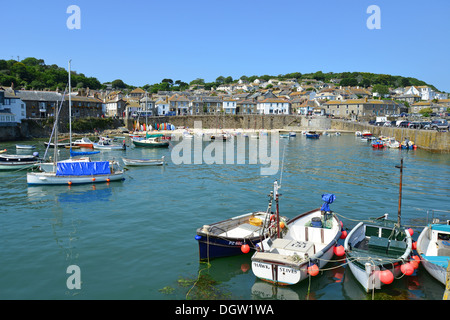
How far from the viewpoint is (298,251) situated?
16672 mm

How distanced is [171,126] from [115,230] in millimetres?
101142

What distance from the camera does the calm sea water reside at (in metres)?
15.9

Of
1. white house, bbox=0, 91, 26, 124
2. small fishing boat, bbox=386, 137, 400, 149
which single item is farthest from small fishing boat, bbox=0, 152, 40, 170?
small fishing boat, bbox=386, 137, 400, 149

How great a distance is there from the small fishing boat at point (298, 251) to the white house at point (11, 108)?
8509 cm

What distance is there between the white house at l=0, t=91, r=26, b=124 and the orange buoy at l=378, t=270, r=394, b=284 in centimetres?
9010

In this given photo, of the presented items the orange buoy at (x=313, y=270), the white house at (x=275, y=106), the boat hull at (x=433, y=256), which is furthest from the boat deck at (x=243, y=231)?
the white house at (x=275, y=106)

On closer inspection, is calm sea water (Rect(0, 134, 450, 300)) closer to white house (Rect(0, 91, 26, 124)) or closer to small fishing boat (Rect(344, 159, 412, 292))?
small fishing boat (Rect(344, 159, 412, 292))

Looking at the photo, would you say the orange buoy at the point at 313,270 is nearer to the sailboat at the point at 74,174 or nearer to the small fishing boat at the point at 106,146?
the sailboat at the point at 74,174

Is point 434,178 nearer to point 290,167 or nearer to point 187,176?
point 290,167

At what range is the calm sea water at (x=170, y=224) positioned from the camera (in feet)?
52.3

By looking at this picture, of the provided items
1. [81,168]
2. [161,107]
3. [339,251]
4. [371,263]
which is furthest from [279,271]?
[161,107]

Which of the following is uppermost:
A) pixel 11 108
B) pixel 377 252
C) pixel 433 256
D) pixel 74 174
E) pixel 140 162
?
pixel 11 108

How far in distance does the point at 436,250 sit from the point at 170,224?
1620cm

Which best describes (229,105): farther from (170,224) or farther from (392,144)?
(170,224)
